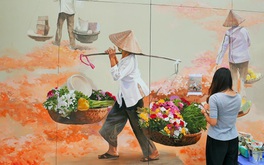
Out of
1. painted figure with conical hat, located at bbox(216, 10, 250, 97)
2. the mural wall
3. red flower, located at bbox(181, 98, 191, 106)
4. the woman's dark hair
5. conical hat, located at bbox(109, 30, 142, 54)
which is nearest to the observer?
the woman's dark hair

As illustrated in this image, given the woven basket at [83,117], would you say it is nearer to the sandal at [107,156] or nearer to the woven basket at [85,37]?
the sandal at [107,156]

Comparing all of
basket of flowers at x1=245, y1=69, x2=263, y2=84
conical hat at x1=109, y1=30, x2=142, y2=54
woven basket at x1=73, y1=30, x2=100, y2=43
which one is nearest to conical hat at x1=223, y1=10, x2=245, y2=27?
basket of flowers at x1=245, y1=69, x2=263, y2=84

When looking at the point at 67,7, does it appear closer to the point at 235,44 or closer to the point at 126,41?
the point at 126,41

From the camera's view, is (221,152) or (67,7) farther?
(67,7)

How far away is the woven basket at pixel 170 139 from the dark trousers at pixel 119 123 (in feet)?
0.24

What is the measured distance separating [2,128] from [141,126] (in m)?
1.35

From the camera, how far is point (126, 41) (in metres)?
3.11

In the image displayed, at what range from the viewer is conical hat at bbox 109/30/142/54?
308cm

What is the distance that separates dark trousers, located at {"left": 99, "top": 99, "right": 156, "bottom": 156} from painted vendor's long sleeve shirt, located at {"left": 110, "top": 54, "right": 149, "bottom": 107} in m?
0.06

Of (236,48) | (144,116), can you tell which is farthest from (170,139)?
(236,48)

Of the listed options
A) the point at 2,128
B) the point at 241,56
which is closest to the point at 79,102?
the point at 2,128

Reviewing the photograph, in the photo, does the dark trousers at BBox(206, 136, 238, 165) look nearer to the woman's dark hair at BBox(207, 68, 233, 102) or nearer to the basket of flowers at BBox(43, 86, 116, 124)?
the woman's dark hair at BBox(207, 68, 233, 102)

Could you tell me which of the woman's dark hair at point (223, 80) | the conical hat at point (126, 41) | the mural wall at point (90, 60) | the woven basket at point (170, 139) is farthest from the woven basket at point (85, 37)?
the woman's dark hair at point (223, 80)

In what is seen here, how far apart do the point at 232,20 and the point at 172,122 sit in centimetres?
130
